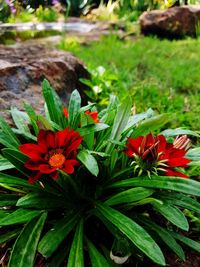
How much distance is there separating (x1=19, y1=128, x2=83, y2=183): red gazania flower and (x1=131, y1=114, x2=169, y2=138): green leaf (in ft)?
1.22

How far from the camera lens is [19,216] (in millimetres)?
1646

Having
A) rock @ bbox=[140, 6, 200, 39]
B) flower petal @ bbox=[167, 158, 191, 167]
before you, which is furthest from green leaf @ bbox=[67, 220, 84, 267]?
rock @ bbox=[140, 6, 200, 39]

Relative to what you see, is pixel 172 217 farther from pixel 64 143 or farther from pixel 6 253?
pixel 6 253

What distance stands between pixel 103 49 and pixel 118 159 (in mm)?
4399

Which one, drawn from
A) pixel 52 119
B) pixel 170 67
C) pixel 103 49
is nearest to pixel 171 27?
pixel 103 49

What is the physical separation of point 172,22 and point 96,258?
24.2ft

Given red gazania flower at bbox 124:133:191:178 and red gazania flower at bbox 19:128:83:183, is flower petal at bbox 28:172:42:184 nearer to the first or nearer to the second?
red gazania flower at bbox 19:128:83:183

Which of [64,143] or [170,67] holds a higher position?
[64,143]

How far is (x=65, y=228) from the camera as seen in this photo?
5.47 feet

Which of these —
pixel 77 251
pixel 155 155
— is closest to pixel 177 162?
pixel 155 155

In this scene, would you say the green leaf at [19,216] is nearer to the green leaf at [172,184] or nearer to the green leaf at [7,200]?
the green leaf at [7,200]

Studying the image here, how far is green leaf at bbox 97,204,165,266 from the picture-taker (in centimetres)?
142

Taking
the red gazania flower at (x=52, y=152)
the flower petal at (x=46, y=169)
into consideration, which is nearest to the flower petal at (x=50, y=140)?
the red gazania flower at (x=52, y=152)

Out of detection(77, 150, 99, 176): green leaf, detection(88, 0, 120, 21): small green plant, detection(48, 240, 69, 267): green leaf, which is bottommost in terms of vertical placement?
detection(88, 0, 120, 21): small green plant
